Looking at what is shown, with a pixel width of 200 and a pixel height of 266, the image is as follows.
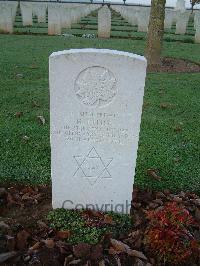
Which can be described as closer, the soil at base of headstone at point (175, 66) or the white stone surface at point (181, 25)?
the soil at base of headstone at point (175, 66)

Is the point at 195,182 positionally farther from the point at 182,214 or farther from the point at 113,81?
the point at 113,81

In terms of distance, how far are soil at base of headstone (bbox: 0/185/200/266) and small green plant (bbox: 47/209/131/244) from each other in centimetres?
7

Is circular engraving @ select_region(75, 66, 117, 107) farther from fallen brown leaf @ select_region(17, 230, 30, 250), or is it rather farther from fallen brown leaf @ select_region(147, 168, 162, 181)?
fallen brown leaf @ select_region(147, 168, 162, 181)

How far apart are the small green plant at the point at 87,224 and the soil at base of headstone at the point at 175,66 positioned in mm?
7184

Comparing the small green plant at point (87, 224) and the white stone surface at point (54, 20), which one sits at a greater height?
the white stone surface at point (54, 20)

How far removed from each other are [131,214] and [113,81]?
1419 mm

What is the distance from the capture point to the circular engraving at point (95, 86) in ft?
10.3

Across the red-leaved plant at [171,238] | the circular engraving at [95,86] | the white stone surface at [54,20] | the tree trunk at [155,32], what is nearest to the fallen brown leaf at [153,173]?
the red-leaved plant at [171,238]

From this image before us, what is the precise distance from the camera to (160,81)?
903cm

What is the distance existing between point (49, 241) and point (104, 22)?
14857mm

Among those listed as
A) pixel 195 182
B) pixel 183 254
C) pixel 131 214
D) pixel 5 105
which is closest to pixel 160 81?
pixel 5 105

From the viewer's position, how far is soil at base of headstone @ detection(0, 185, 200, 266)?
315 cm

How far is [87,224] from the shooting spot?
138 inches

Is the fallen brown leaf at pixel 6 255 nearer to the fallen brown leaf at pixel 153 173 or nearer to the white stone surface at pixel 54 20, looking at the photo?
the fallen brown leaf at pixel 153 173
